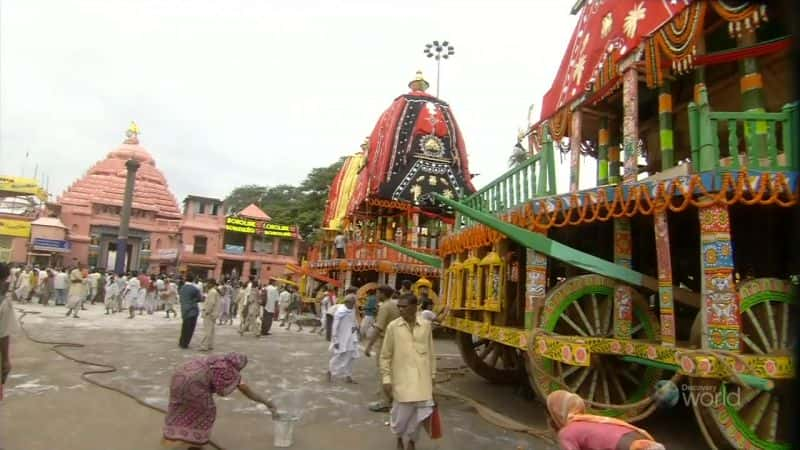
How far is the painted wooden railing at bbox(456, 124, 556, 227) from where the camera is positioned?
5820mm

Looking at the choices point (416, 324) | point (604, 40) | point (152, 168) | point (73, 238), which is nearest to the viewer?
point (416, 324)

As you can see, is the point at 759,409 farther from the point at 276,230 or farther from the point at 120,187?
the point at 120,187

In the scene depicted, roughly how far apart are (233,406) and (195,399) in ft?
6.34

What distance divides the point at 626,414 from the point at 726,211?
7.25 feet

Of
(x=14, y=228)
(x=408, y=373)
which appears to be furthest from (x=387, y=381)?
(x=14, y=228)

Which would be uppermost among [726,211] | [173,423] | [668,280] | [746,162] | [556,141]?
[556,141]

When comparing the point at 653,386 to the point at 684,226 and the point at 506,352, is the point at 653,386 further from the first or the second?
the point at 506,352

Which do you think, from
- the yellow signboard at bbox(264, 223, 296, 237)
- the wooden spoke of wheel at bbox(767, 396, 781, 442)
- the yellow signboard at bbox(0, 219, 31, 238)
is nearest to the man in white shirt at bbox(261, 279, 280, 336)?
the wooden spoke of wheel at bbox(767, 396, 781, 442)

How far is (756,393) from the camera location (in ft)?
13.9

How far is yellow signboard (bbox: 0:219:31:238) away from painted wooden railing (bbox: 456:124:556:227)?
4207cm

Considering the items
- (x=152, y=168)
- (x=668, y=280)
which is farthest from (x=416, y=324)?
(x=152, y=168)

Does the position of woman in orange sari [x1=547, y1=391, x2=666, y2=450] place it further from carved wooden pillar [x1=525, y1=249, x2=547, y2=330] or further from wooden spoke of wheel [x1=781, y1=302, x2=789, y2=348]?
carved wooden pillar [x1=525, y1=249, x2=547, y2=330]

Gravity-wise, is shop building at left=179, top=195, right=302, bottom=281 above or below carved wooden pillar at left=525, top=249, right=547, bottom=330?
above

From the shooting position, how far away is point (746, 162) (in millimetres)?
4562
